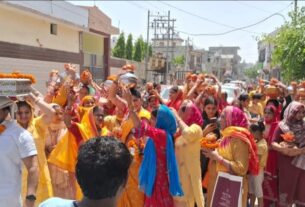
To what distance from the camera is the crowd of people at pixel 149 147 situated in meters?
3.56

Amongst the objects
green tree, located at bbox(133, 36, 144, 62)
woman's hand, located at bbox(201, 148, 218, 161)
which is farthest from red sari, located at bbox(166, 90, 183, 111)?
green tree, located at bbox(133, 36, 144, 62)

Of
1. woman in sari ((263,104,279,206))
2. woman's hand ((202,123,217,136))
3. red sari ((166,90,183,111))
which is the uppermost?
red sari ((166,90,183,111))

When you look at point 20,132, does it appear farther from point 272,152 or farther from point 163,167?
point 272,152

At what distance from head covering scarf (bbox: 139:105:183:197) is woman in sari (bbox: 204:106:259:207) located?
1.89 feet

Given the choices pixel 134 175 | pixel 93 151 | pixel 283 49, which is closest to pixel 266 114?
pixel 134 175

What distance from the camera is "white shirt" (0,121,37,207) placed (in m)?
A: 3.42

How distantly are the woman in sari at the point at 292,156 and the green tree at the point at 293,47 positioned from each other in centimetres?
763

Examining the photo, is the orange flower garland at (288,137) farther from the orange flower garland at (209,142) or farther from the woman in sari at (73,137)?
the woman in sari at (73,137)

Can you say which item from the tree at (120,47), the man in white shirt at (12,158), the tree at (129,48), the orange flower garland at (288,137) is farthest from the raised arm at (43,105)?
the tree at (129,48)

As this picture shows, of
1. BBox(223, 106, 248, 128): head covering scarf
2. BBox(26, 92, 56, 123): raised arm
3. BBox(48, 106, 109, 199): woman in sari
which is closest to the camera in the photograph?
BBox(26, 92, 56, 123): raised arm

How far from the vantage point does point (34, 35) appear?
18.3 meters

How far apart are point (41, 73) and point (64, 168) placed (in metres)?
14.4

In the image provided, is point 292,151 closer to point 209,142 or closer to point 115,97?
point 209,142

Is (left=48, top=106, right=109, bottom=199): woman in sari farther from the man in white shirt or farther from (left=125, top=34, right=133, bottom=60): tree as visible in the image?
(left=125, top=34, right=133, bottom=60): tree
